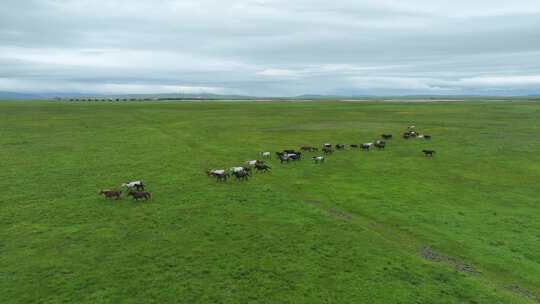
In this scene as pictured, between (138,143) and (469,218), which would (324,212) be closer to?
(469,218)

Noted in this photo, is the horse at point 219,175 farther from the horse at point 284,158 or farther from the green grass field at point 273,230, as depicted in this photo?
the horse at point 284,158

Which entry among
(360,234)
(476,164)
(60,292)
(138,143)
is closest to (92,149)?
(138,143)

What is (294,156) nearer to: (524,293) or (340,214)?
(340,214)

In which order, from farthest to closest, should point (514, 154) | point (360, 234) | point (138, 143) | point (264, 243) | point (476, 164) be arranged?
point (138, 143) → point (514, 154) → point (476, 164) → point (360, 234) → point (264, 243)

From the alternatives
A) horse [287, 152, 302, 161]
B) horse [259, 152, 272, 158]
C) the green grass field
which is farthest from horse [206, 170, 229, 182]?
horse [287, 152, 302, 161]

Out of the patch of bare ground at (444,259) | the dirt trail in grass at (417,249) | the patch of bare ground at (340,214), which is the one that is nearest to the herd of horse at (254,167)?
the dirt trail in grass at (417,249)

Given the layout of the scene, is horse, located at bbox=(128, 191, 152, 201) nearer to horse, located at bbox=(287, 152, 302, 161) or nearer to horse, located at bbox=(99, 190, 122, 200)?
horse, located at bbox=(99, 190, 122, 200)
